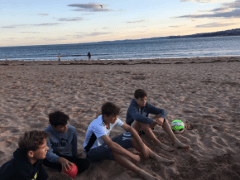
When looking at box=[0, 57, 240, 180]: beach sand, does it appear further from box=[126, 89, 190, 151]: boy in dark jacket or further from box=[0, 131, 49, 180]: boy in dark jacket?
box=[0, 131, 49, 180]: boy in dark jacket

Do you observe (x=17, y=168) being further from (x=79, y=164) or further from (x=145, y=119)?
(x=145, y=119)

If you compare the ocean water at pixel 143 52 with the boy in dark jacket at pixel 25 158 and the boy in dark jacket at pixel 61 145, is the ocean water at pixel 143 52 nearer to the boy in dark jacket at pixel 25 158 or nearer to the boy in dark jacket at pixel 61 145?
the boy in dark jacket at pixel 61 145

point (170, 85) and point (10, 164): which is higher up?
point (10, 164)

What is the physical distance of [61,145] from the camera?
3.27m

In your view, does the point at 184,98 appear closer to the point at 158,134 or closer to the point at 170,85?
the point at 170,85

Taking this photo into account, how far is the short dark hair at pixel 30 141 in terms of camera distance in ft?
7.09

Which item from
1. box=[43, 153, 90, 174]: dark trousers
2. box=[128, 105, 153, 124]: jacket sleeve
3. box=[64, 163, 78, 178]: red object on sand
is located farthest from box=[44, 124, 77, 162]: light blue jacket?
box=[128, 105, 153, 124]: jacket sleeve

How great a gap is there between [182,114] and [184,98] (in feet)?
5.64

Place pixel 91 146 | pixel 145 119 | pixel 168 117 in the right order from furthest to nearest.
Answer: pixel 168 117, pixel 145 119, pixel 91 146

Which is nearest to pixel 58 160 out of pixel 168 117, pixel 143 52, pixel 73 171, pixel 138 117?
pixel 73 171

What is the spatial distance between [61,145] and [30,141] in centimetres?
115

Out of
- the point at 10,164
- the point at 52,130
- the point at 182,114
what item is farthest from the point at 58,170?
the point at 182,114

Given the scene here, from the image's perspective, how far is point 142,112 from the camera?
4.25 m

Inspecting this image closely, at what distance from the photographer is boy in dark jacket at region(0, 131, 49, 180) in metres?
2.14
